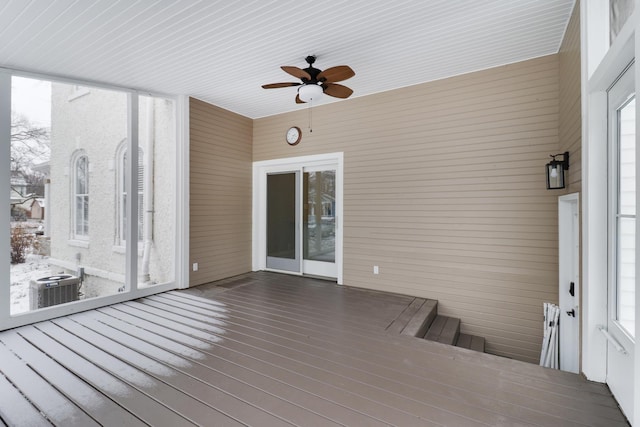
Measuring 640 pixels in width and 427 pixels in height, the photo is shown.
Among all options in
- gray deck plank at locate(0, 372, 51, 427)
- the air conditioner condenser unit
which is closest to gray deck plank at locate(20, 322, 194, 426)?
gray deck plank at locate(0, 372, 51, 427)

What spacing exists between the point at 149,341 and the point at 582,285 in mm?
3789

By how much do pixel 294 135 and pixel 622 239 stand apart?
4507mm

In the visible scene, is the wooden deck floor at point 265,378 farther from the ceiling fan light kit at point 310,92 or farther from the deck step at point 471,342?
the ceiling fan light kit at point 310,92

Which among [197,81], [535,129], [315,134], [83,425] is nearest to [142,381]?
[83,425]

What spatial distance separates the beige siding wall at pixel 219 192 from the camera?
191 inches

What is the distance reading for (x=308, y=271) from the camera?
216 inches

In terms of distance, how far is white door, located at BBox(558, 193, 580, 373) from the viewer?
9.75ft

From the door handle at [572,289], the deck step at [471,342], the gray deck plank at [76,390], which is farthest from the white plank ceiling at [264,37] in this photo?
the deck step at [471,342]

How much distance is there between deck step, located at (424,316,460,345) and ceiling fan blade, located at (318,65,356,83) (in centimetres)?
294

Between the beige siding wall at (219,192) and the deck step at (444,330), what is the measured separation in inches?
141

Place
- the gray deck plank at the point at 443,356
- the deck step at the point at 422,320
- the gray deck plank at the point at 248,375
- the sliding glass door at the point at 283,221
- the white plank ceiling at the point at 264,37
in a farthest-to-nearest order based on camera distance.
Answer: the sliding glass door at the point at 283,221, the deck step at the point at 422,320, the white plank ceiling at the point at 264,37, the gray deck plank at the point at 443,356, the gray deck plank at the point at 248,375

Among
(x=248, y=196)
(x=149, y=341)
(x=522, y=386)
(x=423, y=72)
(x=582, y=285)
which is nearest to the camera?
(x=522, y=386)

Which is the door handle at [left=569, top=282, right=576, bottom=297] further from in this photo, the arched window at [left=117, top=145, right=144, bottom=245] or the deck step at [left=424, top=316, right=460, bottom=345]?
the arched window at [left=117, top=145, right=144, bottom=245]

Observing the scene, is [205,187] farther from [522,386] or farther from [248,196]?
[522,386]
